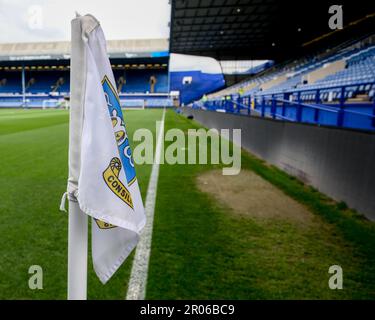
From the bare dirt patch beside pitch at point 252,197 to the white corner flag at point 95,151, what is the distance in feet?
10.1

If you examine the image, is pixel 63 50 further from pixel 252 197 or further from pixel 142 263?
pixel 142 263

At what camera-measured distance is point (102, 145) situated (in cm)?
126

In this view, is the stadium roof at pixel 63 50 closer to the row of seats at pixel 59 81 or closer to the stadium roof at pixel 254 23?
the row of seats at pixel 59 81

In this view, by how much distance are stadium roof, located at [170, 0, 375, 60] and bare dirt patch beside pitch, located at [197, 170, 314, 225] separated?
67.7 feet

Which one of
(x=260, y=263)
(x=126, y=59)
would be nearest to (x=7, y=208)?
(x=260, y=263)

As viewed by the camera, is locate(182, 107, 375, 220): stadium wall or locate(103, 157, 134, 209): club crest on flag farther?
locate(182, 107, 375, 220): stadium wall

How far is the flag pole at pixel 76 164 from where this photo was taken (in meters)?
1.27

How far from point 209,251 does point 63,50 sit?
69676 mm

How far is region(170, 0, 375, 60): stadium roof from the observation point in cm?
2414

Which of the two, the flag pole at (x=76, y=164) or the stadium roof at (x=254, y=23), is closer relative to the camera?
the flag pole at (x=76, y=164)

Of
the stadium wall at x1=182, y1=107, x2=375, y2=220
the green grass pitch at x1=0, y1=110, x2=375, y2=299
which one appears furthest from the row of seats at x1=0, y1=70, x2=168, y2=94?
the green grass pitch at x1=0, y1=110, x2=375, y2=299

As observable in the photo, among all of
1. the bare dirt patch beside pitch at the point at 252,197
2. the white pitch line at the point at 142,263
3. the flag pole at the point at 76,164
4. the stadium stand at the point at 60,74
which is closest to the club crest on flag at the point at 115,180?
the flag pole at the point at 76,164

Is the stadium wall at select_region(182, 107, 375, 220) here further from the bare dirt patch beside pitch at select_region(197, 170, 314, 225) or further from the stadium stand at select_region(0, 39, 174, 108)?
the stadium stand at select_region(0, 39, 174, 108)

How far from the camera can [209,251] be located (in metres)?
3.11
